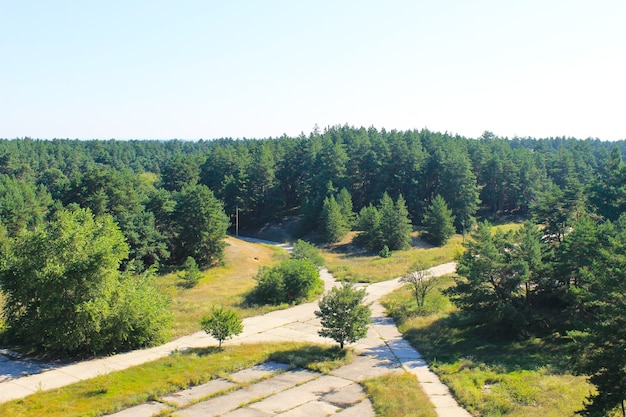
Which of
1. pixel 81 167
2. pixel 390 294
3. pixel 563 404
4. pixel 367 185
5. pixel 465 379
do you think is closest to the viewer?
pixel 563 404

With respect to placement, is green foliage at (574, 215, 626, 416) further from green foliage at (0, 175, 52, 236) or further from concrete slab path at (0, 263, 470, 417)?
green foliage at (0, 175, 52, 236)

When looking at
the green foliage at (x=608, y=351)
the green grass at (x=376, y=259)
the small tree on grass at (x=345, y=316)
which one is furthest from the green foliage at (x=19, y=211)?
the green foliage at (x=608, y=351)

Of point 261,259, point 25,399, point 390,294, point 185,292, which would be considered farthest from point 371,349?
point 261,259

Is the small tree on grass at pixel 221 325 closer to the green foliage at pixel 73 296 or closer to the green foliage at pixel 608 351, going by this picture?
the green foliage at pixel 73 296

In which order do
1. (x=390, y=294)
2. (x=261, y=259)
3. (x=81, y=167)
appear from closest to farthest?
(x=390, y=294)
(x=261, y=259)
(x=81, y=167)

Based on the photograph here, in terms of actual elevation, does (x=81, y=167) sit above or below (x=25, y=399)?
above

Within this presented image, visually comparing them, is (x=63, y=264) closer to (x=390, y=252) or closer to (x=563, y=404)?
(x=563, y=404)
